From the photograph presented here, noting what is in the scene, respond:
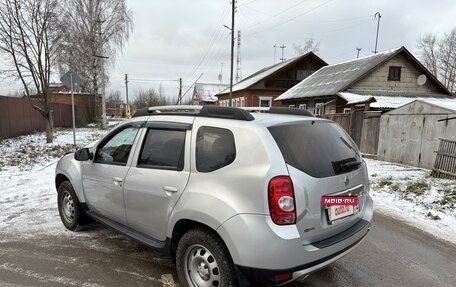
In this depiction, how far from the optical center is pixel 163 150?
339cm

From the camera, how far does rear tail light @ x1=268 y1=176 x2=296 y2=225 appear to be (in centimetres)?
255

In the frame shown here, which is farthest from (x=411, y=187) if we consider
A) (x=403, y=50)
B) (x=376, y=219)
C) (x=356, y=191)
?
(x=403, y=50)

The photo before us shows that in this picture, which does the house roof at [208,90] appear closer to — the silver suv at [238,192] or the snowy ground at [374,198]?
the snowy ground at [374,198]

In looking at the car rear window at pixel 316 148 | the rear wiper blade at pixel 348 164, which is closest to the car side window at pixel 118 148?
the car rear window at pixel 316 148

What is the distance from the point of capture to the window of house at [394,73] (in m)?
22.9

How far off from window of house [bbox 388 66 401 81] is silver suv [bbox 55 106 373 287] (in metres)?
22.1

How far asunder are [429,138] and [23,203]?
10.9 metres

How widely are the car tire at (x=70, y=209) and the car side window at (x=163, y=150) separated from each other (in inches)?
64.1

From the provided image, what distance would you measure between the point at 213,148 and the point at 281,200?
0.77m

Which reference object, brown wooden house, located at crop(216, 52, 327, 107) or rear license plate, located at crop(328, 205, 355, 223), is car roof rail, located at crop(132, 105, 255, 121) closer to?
rear license plate, located at crop(328, 205, 355, 223)

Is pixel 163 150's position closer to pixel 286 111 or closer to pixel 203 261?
pixel 203 261

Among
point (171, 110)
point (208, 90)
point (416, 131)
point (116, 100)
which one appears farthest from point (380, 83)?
point (116, 100)

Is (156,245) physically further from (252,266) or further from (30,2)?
(30,2)

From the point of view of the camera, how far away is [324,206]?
279cm
